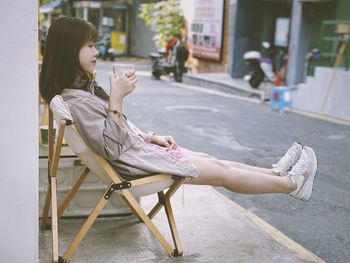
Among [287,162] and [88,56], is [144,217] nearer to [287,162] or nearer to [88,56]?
[88,56]

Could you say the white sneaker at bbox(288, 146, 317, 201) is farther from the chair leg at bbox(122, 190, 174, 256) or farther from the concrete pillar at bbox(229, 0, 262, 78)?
the concrete pillar at bbox(229, 0, 262, 78)

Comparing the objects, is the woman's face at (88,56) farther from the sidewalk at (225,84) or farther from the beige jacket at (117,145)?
the sidewalk at (225,84)

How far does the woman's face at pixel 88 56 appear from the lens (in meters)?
3.03

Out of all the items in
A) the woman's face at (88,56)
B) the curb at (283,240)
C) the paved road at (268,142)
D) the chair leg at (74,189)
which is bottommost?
the paved road at (268,142)

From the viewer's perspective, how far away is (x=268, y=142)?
7668 mm

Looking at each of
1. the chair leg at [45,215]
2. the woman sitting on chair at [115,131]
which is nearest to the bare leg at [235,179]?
the woman sitting on chair at [115,131]

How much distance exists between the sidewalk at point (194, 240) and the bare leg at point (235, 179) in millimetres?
373

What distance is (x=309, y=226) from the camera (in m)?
4.16

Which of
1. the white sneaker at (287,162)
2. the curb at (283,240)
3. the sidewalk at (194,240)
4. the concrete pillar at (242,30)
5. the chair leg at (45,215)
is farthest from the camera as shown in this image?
the concrete pillar at (242,30)

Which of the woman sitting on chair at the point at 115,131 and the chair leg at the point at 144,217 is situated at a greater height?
the woman sitting on chair at the point at 115,131

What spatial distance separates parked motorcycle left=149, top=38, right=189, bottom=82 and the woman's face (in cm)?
1415

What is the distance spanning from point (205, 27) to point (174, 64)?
91.6 inches

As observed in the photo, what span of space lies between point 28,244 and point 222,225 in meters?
1.55

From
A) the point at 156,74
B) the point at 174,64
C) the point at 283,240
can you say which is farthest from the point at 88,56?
the point at 156,74
